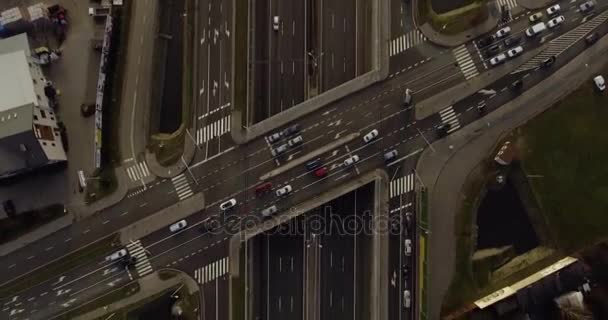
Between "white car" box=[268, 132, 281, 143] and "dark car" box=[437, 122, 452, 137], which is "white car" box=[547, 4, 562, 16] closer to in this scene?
"dark car" box=[437, 122, 452, 137]

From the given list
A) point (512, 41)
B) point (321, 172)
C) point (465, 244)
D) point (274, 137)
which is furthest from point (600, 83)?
point (274, 137)

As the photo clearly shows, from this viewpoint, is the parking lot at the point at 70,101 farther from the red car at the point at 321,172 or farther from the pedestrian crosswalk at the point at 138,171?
the red car at the point at 321,172

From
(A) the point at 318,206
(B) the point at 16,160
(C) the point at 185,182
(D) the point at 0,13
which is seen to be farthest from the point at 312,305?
(D) the point at 0,13

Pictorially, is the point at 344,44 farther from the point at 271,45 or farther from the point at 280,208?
the point at 280,208

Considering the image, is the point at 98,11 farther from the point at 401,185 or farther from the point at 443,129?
the point at 443,129

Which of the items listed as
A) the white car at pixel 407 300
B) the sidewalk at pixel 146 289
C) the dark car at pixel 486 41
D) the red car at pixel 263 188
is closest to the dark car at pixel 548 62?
the dark car at pixel 486 41

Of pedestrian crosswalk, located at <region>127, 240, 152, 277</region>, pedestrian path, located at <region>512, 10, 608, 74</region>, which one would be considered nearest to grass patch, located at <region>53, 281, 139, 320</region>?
pedestrian crosswalk, located at <region>127, 240, 152, 277</region>
